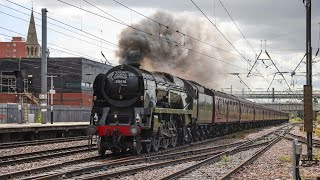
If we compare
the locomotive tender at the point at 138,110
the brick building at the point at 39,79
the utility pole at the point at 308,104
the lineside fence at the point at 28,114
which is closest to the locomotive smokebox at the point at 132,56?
the locomotive tender at the point at 138,110

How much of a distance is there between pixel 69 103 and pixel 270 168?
171 ft

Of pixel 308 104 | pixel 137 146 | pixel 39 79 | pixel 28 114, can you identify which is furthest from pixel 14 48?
pixel 308 104

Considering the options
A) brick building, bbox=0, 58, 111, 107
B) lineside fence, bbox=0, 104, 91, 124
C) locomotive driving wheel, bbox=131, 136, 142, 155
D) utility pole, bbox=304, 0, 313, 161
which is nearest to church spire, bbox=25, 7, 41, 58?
brick building, bbox=0, 58, 111, 107

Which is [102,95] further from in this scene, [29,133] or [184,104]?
[29,133]

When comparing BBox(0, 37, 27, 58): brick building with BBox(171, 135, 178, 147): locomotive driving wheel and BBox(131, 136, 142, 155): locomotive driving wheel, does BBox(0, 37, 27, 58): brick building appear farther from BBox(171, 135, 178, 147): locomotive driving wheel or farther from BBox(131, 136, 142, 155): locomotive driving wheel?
BBox(131, 136, 142, 155): locomotive driving wheel

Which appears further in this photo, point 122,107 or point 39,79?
point 39,79

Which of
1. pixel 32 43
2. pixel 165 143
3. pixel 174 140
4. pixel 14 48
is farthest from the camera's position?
pixel 14 48

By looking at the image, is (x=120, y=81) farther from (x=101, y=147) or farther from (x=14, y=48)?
(x=14, y=48)

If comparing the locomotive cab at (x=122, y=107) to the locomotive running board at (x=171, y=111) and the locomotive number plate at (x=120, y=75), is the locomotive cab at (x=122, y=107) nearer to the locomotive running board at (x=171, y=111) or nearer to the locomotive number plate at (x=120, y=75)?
the locomotive number plate at (x=120, y=75)

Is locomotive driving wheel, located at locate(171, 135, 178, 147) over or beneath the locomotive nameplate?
beneath

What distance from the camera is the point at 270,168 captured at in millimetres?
14930

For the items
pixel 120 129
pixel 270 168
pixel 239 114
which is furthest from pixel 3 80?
pixel 270 168

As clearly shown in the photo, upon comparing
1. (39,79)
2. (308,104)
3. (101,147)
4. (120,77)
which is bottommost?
(101,147)

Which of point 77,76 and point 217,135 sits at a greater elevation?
point 77,76
